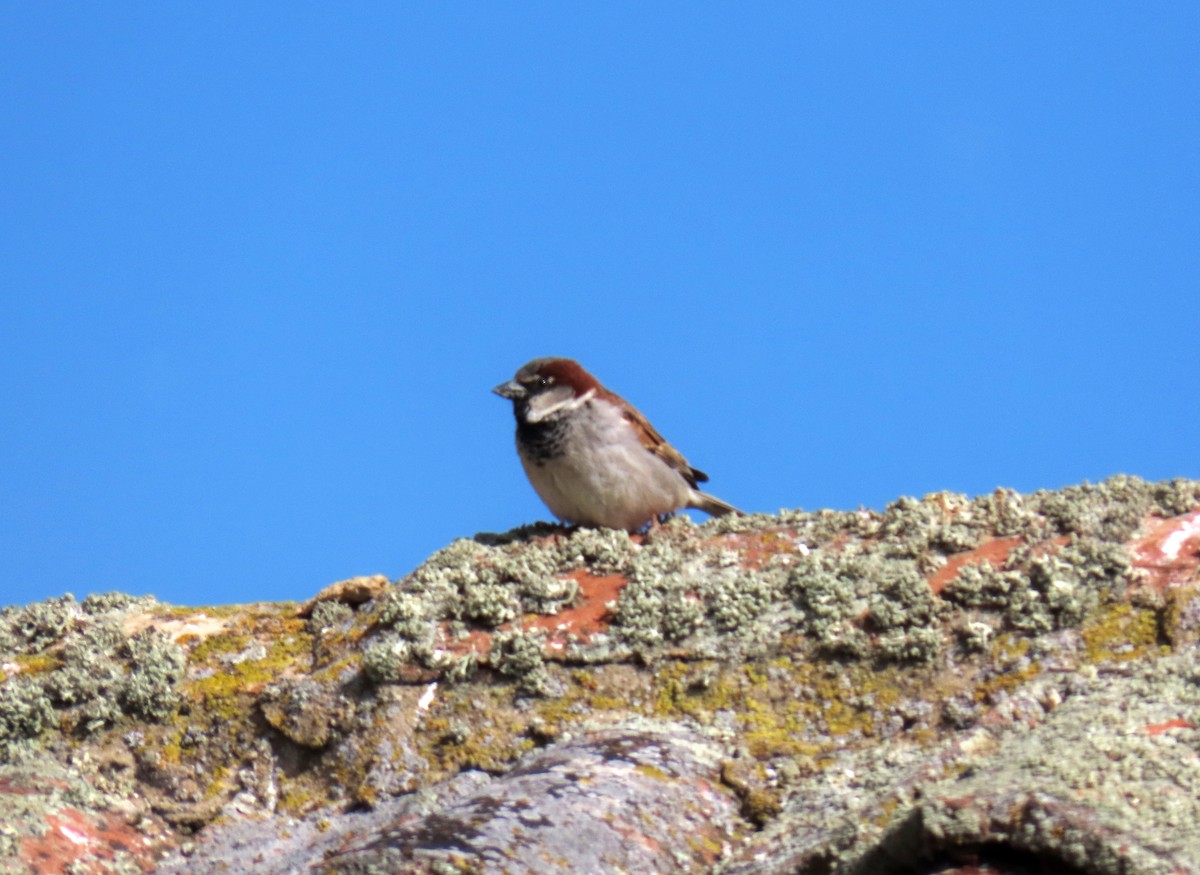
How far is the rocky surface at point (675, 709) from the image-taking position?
285 centimetres

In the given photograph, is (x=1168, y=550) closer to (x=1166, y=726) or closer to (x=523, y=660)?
(x=1166, y=726)

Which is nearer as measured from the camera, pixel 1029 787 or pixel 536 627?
pixel 1029 787

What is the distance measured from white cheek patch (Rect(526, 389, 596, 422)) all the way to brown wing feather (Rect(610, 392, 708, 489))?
295 millimetres

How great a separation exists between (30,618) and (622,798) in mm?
2917

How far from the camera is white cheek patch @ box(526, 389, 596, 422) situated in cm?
742

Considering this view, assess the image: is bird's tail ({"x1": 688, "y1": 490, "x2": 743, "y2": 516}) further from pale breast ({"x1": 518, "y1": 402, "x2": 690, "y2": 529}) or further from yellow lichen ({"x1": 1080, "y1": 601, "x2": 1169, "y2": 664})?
yellow lichen ({"x1": 1080, "y1": 601, "x2": 1169, "y2": 664})

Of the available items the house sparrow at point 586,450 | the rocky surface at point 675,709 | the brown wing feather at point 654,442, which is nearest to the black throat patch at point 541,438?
the house sparrow at point 586,450

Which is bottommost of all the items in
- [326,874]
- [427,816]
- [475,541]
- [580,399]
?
[326,874]

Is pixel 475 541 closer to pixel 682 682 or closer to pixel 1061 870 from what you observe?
pixel 682 682

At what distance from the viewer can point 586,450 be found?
23.6ft

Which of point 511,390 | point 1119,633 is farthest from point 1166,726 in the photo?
point 511,390

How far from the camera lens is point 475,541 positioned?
5.66m

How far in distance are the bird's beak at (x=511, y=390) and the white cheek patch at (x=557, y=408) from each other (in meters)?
0.10

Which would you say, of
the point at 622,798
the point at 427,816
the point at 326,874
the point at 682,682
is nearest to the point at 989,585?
the point at 682,682
